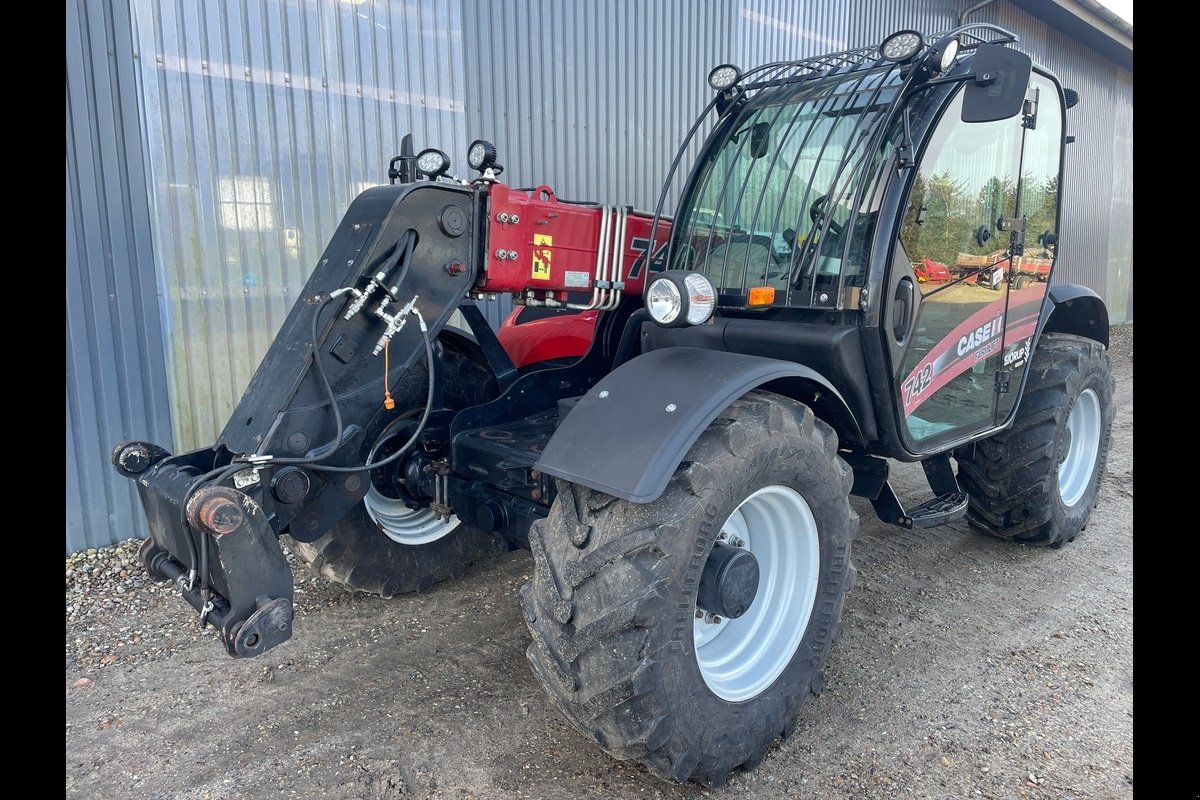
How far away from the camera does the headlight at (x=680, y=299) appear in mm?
2645

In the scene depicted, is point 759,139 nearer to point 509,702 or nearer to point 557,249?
point 557,249

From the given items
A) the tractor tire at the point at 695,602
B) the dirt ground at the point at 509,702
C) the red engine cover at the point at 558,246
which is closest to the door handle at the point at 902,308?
the tractor tire at the point at 695,602

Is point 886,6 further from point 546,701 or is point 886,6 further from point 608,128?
point 546,701

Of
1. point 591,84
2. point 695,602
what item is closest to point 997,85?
point 695,602

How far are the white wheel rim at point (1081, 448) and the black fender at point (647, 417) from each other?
2883 mm

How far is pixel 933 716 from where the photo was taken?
2932 mm

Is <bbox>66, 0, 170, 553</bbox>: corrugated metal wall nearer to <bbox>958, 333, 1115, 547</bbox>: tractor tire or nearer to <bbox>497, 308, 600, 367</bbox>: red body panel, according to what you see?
<bbox>497, 308, 600, 367</bbox>: red body panel

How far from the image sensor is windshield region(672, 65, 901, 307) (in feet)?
10.1

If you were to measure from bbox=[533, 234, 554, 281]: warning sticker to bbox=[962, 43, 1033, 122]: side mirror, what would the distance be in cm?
161

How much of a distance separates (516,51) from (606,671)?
5195 mm

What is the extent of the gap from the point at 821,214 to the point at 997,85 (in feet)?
2.39

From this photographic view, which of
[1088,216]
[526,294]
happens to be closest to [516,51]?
[526,294]

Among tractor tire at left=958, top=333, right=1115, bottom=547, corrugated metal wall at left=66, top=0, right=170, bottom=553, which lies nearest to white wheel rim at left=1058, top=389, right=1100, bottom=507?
tractor tire at left=958, top=333, right=1115, bottom=547

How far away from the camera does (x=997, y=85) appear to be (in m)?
2.84
